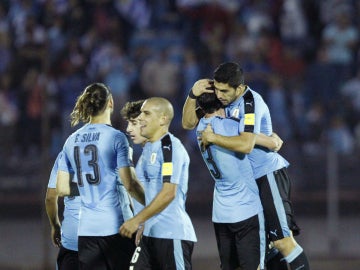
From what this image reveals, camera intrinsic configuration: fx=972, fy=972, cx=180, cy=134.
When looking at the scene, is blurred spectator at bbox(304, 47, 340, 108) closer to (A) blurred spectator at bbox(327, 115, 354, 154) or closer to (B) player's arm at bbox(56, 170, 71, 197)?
(A) blurred spectator at bbox(327, 115, 354, 154)

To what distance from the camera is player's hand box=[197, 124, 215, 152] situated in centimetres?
754

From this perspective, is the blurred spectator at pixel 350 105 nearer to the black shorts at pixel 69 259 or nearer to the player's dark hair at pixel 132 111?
the player's dark hair at pixel 132 111

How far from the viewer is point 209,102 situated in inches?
309

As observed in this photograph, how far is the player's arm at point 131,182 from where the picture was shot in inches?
290

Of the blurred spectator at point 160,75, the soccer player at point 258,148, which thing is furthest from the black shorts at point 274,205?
the blurred spectator at point 160,75

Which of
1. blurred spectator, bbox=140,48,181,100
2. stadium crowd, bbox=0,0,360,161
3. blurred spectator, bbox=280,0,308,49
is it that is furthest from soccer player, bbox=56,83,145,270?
blurred spectator, bbox=280,0,308,49

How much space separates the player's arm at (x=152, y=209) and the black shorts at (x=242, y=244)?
2.59 ft

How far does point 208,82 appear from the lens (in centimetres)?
783

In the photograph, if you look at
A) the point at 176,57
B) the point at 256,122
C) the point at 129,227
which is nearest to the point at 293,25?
the point at 176,57

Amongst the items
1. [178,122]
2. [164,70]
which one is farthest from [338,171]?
[164,70]

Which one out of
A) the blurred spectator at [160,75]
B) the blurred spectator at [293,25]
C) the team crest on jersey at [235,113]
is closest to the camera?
the team crest on jersey at [235,113]

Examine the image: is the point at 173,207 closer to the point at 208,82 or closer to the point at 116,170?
the point at 116,170

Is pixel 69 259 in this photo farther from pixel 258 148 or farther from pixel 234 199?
pixel 258 148

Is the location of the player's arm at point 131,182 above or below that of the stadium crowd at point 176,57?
below
